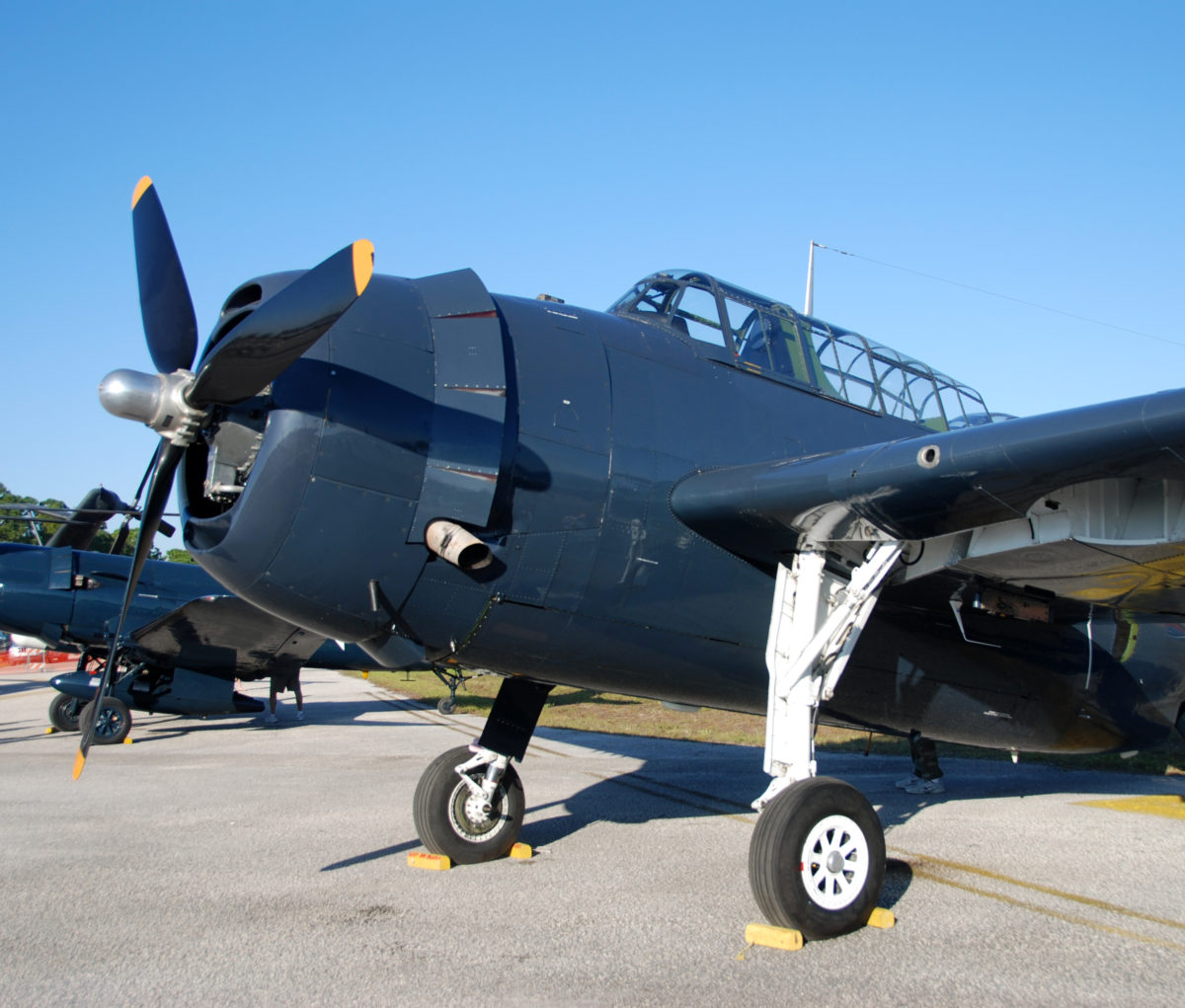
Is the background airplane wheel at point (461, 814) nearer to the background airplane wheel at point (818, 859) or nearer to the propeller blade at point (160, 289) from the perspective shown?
the background airplane wheel at point (818, 859)

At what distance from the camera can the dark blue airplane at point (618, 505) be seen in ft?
15.7

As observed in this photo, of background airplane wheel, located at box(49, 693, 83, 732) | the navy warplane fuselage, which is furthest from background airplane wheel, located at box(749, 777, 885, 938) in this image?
background airplane wheel, located at box(49, 693, 83, 732)

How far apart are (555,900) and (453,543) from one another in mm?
2447

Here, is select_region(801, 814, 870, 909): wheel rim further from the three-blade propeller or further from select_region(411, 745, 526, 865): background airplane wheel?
the three-blade propeller

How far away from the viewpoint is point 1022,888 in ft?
20.2

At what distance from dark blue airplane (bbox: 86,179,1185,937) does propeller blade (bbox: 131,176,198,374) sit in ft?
0.06

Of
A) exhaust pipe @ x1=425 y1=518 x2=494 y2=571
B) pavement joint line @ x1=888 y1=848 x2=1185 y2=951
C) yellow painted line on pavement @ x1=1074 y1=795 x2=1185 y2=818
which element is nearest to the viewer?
exhaust pipe @ x1=425 y1=518 x2=494 y2=571

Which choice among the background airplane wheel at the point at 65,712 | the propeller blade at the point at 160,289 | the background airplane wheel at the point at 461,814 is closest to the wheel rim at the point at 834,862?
the background airplane wheel at the point at 461,814

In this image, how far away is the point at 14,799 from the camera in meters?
9.53

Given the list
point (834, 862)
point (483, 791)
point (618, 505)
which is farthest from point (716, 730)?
point (618, 505)

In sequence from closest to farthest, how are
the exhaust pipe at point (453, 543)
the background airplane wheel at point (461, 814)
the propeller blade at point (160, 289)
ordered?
the exhaust pipe at point (453, 543)
the propeller blade at point (160, 289)
the background airplane wheel at point (461, 814)

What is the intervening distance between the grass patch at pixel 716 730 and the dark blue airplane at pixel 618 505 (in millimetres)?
3618

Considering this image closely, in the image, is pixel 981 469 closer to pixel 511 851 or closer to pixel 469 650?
pixel 469 650

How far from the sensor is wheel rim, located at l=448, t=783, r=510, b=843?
22.2ft
